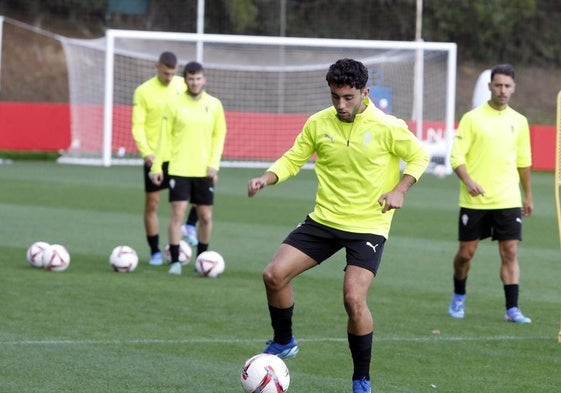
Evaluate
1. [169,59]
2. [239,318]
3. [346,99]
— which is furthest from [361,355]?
[169,59]

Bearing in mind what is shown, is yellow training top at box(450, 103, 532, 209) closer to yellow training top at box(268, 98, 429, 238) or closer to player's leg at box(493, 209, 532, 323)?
player's leg at box(493, 209, 532, 323)

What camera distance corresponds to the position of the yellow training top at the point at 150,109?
13.2 m

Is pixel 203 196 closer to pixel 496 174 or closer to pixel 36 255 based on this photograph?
pixel 36 255

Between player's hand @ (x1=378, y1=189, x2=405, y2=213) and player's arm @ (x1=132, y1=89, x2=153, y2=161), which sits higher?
player's arm @ (x1=132, y1=89, x2=153, y2=161)

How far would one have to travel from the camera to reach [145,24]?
139 feet

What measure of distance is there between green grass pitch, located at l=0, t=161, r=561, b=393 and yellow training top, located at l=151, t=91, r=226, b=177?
3.57 ft

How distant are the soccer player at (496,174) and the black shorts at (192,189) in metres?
3.22

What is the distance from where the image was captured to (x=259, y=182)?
281 inches

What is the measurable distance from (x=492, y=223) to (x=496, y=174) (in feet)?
1.36

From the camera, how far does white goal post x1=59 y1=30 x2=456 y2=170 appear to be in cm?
2956

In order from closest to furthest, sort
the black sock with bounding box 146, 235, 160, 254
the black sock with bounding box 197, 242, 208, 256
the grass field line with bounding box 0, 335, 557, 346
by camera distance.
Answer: the grass field line with bounding box 0, 335, 557, 346, the black sock with bounding box 197, 242, 208, 256, the black sock with bounding box 146, 235, 160, 254

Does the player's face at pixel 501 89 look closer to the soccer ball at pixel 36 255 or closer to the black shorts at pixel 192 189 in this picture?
the black shorts at pixel 192 189

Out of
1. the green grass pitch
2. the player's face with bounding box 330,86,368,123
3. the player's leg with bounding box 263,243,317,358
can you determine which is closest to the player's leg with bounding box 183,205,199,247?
the green grass pitch

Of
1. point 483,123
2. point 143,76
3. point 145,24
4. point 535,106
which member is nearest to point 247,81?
point 143,76
